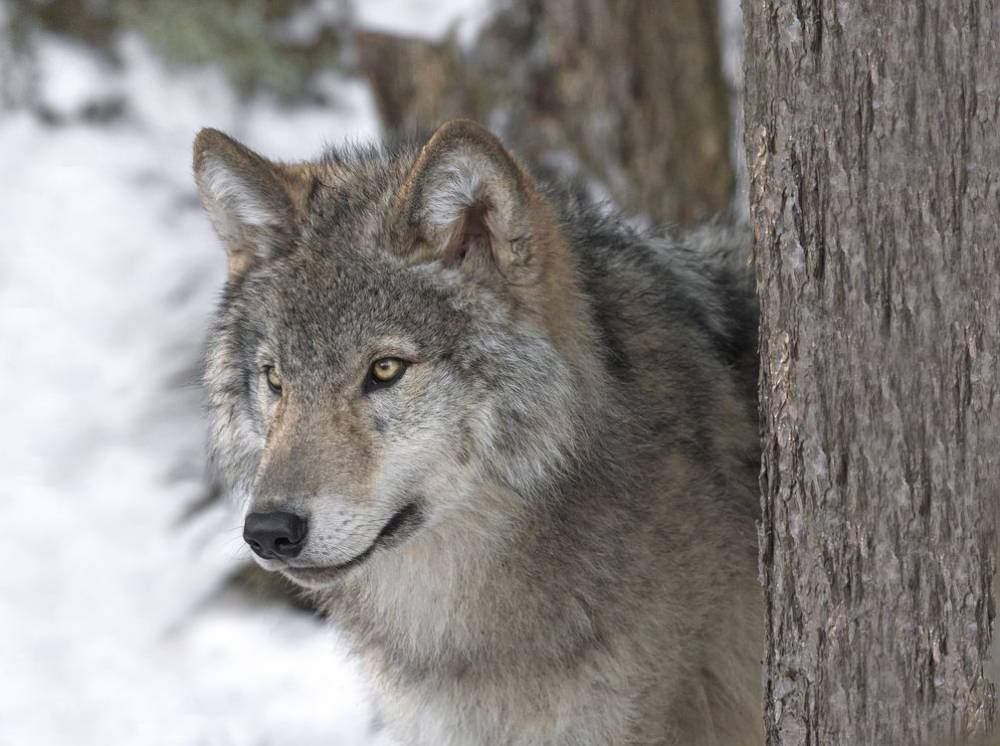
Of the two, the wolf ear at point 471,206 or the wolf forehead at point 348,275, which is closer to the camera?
the wolf ear at point 471,206

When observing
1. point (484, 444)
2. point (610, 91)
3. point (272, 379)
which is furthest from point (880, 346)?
point (610, 91)

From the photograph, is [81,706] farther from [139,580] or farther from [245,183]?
[245,183]

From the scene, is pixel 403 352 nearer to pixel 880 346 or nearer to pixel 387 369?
pixel 387 369

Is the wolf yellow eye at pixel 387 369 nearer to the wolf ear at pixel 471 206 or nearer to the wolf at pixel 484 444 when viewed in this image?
the wolf at pixel 484 444

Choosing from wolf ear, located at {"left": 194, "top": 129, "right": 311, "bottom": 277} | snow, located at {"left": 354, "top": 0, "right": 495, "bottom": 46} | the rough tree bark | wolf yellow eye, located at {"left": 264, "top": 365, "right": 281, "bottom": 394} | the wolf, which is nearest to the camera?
the rough tree bark

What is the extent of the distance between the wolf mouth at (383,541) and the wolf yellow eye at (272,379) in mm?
562

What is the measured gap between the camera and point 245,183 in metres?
3.92

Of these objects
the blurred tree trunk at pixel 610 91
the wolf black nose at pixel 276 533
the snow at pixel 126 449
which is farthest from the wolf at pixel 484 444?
the blurred tree trunk at pixel 610 91

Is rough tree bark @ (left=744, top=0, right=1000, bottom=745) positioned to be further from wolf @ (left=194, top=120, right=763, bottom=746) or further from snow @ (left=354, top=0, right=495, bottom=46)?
snow @ (left=354, top=0, right=495, bottom=46)

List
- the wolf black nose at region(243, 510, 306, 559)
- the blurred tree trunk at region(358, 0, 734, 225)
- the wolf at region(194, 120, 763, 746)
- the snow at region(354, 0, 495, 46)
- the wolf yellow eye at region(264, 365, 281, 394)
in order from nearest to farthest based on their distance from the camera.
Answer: the wolf black nose at region(243, 510, 306, 559) → the wolf at region(194, 120, 763, 746) → the wolf yellow eye at region(264, 365, 281, 394) → the blurred tree trunk at region(358, 0, 734, 225) → the snow at region(354, 0, 495, 46)

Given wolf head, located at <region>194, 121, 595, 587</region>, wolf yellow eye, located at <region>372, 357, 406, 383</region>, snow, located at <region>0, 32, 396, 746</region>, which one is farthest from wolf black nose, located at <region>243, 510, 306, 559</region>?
snow, located at <region>0, 32, 396, 746</region>

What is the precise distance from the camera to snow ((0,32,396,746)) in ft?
20.5

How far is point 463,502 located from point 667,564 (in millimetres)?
705

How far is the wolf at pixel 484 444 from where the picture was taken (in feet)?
11.6
